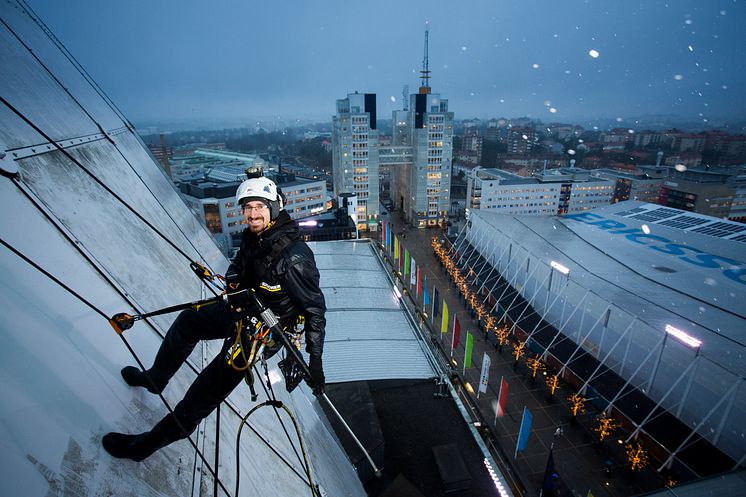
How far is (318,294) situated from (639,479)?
697 inches

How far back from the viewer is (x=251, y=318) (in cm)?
330

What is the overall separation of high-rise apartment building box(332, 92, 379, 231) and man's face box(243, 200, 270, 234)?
129 ft

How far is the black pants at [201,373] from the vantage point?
287 cm

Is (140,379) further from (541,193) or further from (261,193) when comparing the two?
(541,193)

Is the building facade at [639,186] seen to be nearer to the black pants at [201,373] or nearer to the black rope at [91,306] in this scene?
the black pants at [201,373]

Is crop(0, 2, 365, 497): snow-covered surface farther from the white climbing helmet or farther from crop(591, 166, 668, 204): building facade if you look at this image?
crop(591, 166, 668, 204): building facade

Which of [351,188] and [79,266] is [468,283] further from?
[79,266]

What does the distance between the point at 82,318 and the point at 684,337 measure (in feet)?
65.4

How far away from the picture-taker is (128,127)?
7.25m

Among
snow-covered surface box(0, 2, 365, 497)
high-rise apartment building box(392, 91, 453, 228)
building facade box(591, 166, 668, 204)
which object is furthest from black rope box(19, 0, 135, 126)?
building facade box(591, 166, 668, 204)

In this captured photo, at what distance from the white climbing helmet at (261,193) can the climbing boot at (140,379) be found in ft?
5.49

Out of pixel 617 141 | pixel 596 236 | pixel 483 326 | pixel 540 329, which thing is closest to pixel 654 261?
pixel 596 236

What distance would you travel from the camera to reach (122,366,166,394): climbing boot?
2654 mm

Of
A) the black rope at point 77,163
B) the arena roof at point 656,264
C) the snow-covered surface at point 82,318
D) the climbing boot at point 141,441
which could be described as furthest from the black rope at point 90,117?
the arena roof at point 656,264
